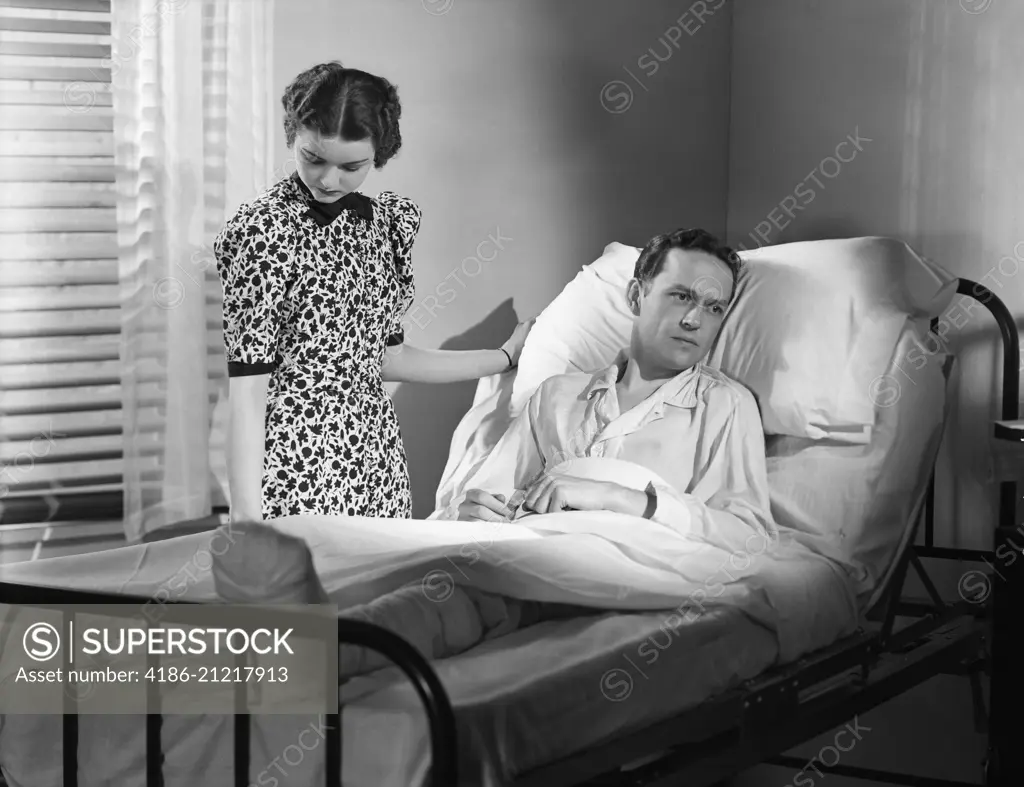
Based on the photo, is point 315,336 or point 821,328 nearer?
point 315,336

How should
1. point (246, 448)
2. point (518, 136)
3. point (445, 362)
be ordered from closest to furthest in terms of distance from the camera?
1. point (246, 448)
2. point (445, 362)
3. point (518, 136)

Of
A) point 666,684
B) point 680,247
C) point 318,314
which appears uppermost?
point 680,247

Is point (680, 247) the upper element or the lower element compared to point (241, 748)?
upper

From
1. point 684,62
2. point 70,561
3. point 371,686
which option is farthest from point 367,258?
point 684,62

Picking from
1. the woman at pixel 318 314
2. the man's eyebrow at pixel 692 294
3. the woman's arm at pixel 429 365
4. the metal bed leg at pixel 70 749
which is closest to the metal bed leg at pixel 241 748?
the metal bed leg at pixel 70 749

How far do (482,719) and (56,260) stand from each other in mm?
1470

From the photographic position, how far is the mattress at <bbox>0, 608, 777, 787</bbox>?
131 centimetres

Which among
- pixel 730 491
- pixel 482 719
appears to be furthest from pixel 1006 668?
pixel 482 719

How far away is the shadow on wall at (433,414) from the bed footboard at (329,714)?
4.43ft

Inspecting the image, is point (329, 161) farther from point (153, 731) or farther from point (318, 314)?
point (153, 731)

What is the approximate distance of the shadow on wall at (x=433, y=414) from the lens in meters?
2.70

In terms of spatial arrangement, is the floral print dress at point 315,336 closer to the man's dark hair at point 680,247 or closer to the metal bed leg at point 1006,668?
the man's dark hair at point 680,247

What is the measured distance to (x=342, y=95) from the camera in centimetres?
188

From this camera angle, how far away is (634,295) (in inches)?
87.7
